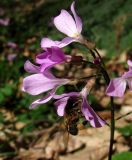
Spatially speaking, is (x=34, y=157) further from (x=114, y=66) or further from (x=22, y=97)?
(x=114, y=66)

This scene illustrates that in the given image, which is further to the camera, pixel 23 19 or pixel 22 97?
pixel 23 19

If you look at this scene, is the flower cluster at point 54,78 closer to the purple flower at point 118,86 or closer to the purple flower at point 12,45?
the purple flower at point 118,86

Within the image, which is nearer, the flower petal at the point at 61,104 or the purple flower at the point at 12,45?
the flower petal at the point at 61,104

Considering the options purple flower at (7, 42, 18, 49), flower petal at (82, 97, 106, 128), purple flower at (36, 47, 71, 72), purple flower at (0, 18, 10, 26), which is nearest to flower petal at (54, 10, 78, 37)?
purple flower at (36, 47, 71, 72)

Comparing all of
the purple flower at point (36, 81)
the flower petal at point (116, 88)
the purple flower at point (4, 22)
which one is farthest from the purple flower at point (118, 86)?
the purple flower at point (4, 22)

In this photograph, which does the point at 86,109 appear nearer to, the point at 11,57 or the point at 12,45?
the point at 11,57

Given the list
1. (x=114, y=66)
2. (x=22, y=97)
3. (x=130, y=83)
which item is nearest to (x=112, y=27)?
(x=114, y=66)

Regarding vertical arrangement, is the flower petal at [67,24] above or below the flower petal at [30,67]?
above

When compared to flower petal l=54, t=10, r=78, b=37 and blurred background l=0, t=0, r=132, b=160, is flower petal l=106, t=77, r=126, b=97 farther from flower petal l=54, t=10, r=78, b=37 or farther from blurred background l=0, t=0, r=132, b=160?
blurred background l=0, t=0, r=132, b=160
